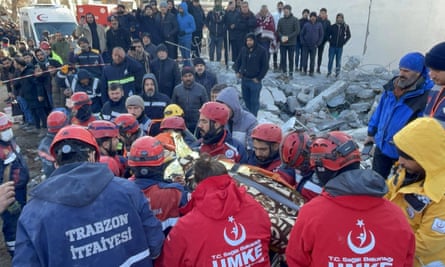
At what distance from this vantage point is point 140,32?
11.0 metres

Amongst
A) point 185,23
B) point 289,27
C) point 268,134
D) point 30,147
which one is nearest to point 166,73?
point 185,23

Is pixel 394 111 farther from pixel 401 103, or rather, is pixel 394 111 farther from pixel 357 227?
pixel 357 227

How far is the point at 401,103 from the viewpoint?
425 centimetres

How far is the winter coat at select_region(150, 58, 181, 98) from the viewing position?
310 inches

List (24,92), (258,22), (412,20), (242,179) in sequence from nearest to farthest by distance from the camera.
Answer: (242,179) → (24,92) → (258,22) → (412,20)

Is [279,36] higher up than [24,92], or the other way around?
[279,36]

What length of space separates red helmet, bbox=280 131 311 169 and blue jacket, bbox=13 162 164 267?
1.45 m

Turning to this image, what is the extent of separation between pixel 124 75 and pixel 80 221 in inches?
238

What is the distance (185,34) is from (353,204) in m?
9.86

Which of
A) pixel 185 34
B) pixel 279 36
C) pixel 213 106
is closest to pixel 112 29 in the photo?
pixel 185 34

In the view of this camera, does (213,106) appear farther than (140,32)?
No

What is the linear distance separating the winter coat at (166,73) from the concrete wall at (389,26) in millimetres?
Answer: 8122

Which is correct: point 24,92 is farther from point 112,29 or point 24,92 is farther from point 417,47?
point 417,47

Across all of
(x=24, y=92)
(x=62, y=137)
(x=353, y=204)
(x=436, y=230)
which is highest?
(x=62, y=137)
